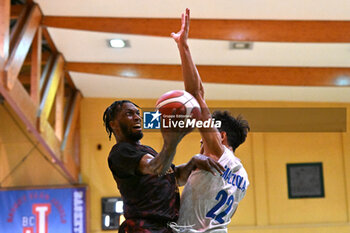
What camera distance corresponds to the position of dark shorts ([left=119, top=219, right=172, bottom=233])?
331 centimetres

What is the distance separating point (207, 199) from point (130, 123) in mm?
689

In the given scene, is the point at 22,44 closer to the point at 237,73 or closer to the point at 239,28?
the point at 239,28

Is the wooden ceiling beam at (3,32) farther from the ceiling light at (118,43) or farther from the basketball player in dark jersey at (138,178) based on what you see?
the basketball player in dark jersey at (138,178)

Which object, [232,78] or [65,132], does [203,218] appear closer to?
[232,78]

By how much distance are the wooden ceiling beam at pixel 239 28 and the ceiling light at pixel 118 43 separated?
69 cm

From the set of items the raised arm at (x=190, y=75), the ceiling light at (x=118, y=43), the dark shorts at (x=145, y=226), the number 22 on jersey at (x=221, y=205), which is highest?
the ceiling light at (x=118, y=43)

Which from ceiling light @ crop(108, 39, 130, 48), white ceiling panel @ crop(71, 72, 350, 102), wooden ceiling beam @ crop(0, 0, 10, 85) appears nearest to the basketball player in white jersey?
wooden ceiling beam @ crop(0, 0, 10, 85)

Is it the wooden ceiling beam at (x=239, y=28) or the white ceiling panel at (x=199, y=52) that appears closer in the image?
the wooden ceiling beam at (x=239, y=28)

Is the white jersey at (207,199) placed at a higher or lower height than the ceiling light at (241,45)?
lower

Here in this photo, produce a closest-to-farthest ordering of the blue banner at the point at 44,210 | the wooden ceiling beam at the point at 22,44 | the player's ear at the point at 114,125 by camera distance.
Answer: the player's ear at the point at 114,125 < the wooden ceiling beam at the point at 22,44 < the blue banner at the point at 44,210

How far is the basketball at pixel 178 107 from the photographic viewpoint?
109 inches

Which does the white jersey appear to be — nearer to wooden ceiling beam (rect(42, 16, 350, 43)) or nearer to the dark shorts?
the dark shorts

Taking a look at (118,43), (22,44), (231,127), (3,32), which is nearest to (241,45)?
(118,43)

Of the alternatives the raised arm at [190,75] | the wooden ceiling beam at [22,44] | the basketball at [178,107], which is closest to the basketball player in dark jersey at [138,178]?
the raised arm at [190,75]
